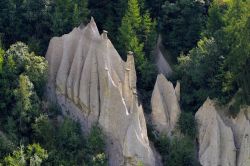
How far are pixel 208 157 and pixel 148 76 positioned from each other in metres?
5.62

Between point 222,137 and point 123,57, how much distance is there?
712cm

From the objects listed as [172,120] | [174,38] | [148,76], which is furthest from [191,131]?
[174,38]

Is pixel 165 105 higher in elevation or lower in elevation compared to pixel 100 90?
lower

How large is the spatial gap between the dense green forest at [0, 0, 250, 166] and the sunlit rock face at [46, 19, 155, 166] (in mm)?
722

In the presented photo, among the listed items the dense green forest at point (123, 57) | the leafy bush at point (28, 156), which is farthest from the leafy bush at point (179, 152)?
the leafy bush at point (28, 156)

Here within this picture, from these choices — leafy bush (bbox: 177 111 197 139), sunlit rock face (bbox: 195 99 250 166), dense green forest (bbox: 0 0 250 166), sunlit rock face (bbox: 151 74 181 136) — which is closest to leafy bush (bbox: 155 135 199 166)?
dense green forest (bbox: 0 0 250 166)

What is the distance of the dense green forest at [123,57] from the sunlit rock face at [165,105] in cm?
46

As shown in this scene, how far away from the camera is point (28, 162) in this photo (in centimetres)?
→ 3734

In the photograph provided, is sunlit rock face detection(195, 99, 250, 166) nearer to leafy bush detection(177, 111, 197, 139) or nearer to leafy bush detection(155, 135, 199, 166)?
leafy bush detection(177, 111, 197, 139)

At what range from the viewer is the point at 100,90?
39156 mm

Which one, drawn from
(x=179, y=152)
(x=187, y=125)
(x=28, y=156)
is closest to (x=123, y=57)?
(x=187, y=125)

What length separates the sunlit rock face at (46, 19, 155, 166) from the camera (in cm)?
3834

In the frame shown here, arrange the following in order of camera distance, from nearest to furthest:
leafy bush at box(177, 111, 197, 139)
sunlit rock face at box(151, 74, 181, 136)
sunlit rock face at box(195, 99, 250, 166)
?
sunlit rock face at box(195, 99, 250, 166), leafy bush at box(177, 111, 197, 139), sunlit rock face at box(151, 74, 181, 136)

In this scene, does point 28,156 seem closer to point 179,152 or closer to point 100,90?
point 100,90
